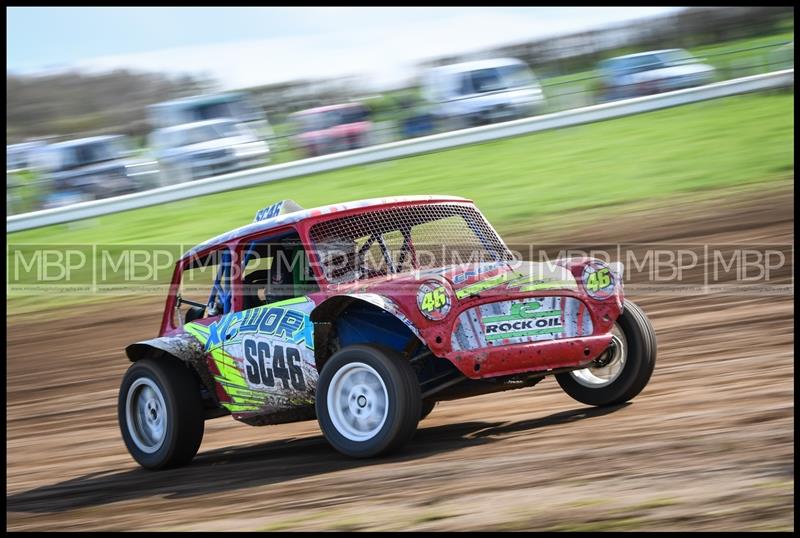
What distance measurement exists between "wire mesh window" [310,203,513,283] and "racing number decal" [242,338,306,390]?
0.54 meters

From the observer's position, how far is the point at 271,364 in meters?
7.03

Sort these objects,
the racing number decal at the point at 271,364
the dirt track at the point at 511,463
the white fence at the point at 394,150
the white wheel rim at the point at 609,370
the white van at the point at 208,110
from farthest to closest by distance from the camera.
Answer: the white van at the point at 208,110 → the white fence at the point at 394,150 → the white wheel rim at the point at 609,370 → the racing number decal at the point at 271,364 → the dirt track at the point at 511,463

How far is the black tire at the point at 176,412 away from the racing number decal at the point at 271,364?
1.86 feet

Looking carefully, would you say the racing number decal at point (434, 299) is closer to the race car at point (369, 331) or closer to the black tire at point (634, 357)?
the race car at point (369, 331)

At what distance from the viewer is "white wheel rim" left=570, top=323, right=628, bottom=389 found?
7.29 m

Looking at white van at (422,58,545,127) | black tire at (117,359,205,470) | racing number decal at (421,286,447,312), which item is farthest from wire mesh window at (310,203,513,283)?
white van at (422,58,545,127)

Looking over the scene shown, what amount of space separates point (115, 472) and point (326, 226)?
238cm

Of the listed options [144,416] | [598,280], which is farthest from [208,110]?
[598,280]

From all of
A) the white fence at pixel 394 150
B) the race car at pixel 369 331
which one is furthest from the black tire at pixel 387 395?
the white fence at pixel 394 150

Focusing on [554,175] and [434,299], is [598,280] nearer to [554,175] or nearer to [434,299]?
[434,299]

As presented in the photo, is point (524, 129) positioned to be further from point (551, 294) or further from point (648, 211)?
point (551, 294)

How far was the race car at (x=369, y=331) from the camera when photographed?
20.8 feet

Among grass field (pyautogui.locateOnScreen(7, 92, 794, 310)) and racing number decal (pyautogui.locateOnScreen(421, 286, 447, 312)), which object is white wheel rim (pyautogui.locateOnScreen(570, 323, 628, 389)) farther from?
grass field (pyautogui.locateOnScreen(7, 92, 794, 310))

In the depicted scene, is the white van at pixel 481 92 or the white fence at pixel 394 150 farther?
the white van at pixel 481 92
